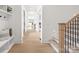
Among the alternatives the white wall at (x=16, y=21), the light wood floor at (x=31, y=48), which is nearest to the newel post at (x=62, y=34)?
the light wood floor at (x=31, y=48)

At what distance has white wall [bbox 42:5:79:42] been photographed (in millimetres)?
7816

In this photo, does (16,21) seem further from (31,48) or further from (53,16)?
(31,48)

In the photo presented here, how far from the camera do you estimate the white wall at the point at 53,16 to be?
7816 millimetres

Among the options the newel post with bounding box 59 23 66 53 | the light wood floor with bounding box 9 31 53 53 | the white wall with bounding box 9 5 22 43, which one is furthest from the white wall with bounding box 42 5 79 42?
the newel post with bounding box 59 23 66 53

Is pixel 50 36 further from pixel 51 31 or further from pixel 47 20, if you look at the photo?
pixel 47 20

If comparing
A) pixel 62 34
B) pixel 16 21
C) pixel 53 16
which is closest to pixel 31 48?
pixel 16 21

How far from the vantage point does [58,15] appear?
783 centimetres

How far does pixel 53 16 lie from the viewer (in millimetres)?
7844

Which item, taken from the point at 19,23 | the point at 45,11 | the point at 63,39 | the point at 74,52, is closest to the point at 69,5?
the point at 45,11

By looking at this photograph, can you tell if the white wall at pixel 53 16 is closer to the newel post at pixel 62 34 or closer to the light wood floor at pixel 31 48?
the light wood floor at pixel 31 48

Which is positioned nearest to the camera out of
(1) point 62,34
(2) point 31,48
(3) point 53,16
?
(1) point 62,34

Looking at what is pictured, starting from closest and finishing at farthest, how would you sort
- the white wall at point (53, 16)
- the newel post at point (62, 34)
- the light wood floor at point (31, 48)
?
the newel post at point (62, 34) → the light wood floor at point (31, 48) → the white wall at point (53, 16)
